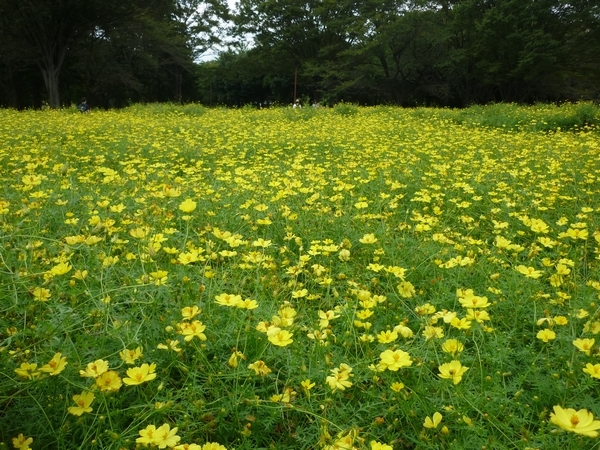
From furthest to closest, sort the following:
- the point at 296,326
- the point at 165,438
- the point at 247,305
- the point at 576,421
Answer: the point at 296,326, the point at 247,305, the point at 165,438, the point at 576,421

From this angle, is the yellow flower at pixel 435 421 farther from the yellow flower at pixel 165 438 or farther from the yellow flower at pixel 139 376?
the yellow flower at pixel 139 376

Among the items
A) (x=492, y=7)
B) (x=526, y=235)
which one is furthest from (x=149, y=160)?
(x=492, y=7)

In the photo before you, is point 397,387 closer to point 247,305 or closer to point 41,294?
point 247,305

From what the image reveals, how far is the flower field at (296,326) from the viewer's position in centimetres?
110

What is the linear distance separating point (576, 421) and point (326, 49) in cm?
2427

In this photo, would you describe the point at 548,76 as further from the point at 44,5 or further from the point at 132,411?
the point at 132,411

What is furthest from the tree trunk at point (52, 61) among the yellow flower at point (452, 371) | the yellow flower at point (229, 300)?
the yellow flower at point (452, 371)

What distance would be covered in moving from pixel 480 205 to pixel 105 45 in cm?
1995

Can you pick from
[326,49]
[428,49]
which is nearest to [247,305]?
[428,49]

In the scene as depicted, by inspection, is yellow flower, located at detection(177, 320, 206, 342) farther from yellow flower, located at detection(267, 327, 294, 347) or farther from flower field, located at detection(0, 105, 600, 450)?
yellow flower, located at detection(267, 327, 294, 347)

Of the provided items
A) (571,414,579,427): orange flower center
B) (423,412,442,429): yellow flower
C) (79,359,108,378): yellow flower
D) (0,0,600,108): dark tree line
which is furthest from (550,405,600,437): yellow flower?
(0,0,600,108): dark tree line

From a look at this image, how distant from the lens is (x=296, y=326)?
4.80ft

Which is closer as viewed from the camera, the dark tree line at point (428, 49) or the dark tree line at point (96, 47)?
the dark tree line at point (96, 47)

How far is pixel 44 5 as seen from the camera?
13.5 m
